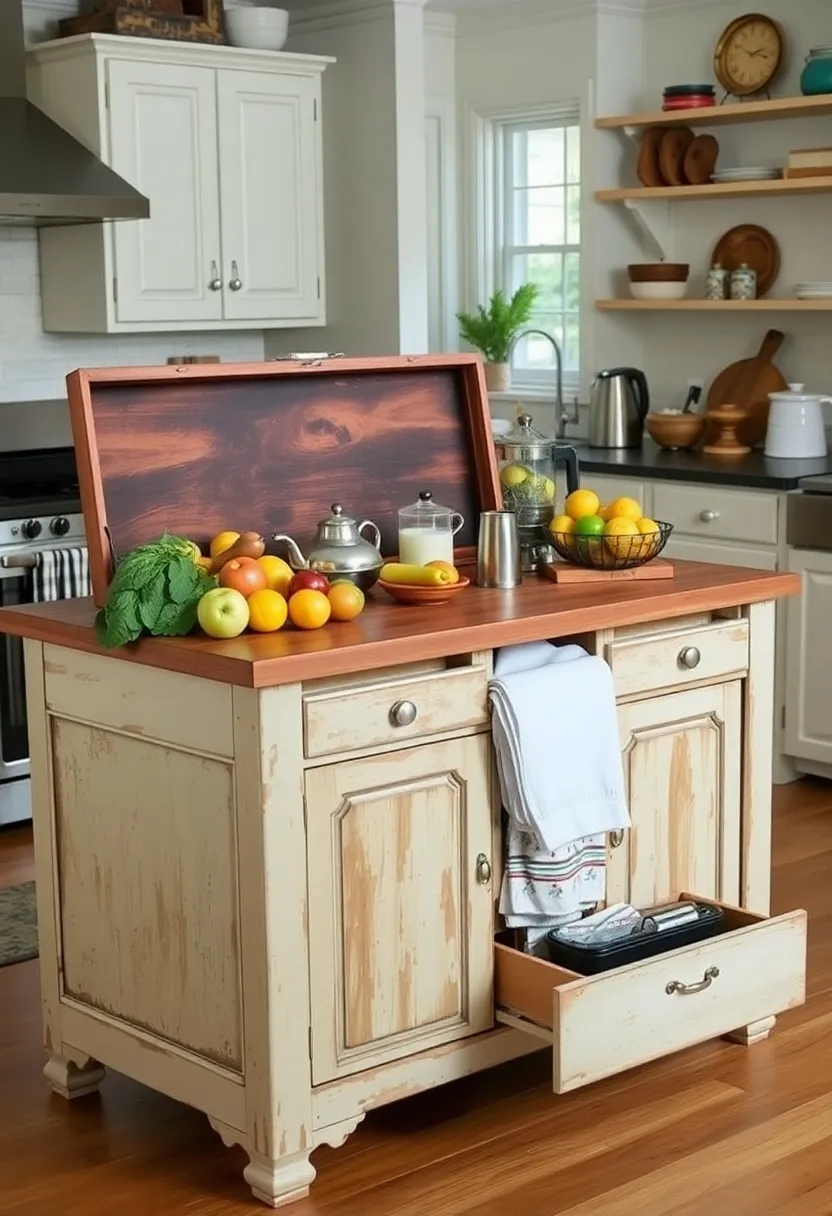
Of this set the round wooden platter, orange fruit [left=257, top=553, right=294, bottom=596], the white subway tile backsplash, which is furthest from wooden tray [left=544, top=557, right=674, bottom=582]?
the round wooden platter

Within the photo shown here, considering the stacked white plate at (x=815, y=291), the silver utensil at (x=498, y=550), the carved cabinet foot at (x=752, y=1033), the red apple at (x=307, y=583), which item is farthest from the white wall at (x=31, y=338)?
the carved cabinet foot at (x=752, y=1033)

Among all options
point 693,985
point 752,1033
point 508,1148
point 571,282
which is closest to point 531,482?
point 693,985

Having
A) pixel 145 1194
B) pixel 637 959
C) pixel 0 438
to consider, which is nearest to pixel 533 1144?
pixel 637 959

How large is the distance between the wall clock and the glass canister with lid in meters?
2.75

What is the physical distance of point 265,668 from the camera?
2.48 metres

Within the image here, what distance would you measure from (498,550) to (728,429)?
2667mm

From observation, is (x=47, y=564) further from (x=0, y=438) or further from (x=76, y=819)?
(x=76, y=819)

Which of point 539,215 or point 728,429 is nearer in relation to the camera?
point 728,429

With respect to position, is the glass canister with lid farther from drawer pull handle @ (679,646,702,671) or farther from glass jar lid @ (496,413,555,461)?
drawer pull handle @ (679,646,702,671)

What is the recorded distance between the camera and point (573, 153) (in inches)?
251

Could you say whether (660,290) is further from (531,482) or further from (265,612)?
(265,612)

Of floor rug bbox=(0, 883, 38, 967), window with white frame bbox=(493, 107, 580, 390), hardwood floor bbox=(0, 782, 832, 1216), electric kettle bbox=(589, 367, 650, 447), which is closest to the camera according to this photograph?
hardwood floor bbox=(0, 782, 832, 1216)

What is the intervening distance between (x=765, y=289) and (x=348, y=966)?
3682 millimetres

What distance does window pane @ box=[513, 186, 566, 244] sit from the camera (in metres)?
6.50
